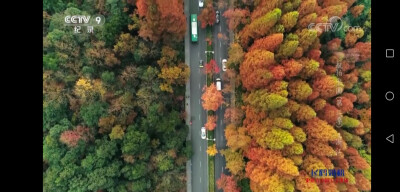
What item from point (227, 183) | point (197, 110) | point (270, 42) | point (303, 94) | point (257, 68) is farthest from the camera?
point (197, 110)

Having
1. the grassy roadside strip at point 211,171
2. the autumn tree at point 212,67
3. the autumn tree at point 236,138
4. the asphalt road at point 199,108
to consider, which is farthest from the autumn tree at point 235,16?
the grassy roadside strip at point 211,171

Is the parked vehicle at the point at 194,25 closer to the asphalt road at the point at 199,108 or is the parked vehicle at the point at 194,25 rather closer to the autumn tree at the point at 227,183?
the asphalt road at the point at 199,108

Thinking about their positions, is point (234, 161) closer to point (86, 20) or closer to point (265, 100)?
point (265, 100)

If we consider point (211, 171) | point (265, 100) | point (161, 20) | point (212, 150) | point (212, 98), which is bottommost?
point (211, 171)

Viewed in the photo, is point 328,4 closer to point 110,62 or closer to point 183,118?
point 183,118

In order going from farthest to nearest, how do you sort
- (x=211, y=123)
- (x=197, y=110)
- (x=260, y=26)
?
(x=197, y=110) → (x=211, y=123) → (x=260, y=26)

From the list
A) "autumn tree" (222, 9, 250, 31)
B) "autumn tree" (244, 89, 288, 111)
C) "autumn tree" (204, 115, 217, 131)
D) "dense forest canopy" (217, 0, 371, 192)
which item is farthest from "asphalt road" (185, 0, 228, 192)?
"autumn tree" (244, 89, 288, 111)

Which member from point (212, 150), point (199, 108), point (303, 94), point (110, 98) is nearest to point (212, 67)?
point (199, 108)

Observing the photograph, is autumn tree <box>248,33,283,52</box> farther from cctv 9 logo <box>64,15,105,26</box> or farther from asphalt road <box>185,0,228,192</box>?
cctv 9 logo <box>64,15,105,26</box>
